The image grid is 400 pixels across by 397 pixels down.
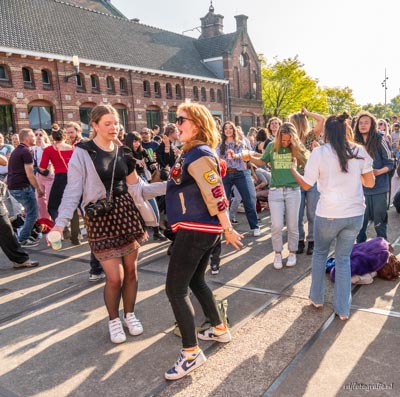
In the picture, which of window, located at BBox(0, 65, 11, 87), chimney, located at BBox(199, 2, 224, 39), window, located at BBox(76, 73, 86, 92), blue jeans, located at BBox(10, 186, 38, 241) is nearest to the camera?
blue jeans, located at BBox(10, 186, 38, 241)

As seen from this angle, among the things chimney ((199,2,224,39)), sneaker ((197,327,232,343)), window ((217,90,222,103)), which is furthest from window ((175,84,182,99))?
sneaker ((197,327,232,343))

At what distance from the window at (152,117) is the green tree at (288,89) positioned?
1652 centimetres

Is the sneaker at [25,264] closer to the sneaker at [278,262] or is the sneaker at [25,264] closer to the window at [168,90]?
the sneaker at [278,262]

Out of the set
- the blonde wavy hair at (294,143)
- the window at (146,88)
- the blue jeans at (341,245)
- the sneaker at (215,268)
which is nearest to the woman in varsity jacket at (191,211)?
the blue jeans at (341,245)

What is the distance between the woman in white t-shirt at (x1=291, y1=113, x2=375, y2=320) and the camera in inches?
133

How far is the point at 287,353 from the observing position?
9.79 ft

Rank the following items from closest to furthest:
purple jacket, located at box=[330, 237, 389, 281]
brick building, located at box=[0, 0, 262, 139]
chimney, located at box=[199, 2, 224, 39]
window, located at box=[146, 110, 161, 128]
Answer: purple jacket, located at box=[330, 237, 389, 281] < brick building, located at box=[0, 0, 262, 139] < window, located at box=[146, 110, 161, 128] < chimney, located at box=[199, 2, 224, 39]

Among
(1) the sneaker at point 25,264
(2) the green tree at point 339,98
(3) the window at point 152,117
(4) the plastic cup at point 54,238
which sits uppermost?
(2) the green tree at point 339,98

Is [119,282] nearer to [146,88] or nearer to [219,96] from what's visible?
[146,88]

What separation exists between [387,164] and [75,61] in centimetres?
1652

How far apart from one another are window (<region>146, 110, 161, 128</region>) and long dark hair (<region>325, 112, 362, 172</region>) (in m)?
25.5

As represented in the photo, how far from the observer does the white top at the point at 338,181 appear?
3379 mm

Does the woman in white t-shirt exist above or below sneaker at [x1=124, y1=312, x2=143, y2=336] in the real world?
above

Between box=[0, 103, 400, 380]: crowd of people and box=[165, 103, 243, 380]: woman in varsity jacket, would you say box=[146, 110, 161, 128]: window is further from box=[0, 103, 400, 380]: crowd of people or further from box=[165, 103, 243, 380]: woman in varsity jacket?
box=[165, 103, 243, 380]: woman in varsity jacket
